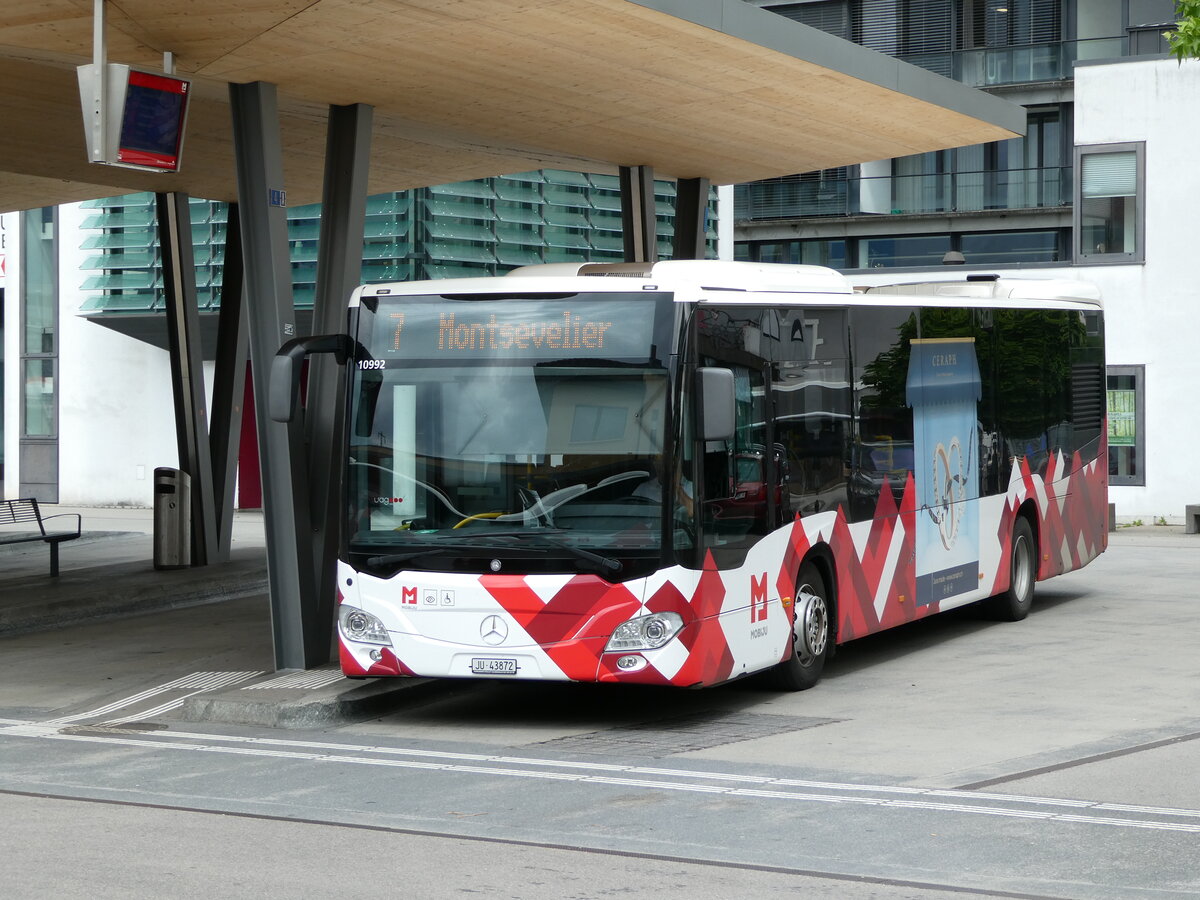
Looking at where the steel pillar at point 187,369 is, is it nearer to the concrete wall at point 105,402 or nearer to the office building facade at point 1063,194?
the concrete wall at point 105,402

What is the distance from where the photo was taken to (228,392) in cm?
2192

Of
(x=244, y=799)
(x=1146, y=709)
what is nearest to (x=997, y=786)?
(x=1146, y=709)

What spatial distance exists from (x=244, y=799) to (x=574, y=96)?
7613 mm

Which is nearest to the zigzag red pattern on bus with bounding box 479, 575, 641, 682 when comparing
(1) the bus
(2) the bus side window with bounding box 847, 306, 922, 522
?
(1) the bus

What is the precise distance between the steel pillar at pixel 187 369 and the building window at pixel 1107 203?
54.6 ft

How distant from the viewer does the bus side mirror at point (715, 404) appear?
10.6 m

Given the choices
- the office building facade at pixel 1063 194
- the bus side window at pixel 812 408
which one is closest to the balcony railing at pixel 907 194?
the office building facade at pixel 1063 194

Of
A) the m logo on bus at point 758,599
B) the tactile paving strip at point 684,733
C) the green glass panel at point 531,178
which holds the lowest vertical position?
the tactile paving strip at point 684,733

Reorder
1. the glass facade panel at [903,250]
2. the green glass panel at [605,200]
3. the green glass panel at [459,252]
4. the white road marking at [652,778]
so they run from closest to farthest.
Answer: the white road marking at [652,778], the green glass panel at [459,252], the green glass panel at [605,200], the glass facade panel at [903,250]

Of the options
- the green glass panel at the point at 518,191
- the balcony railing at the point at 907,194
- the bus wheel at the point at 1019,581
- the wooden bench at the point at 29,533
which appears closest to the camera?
the bus wheel at the point at 1019,581

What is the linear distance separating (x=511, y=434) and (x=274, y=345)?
9.15ft

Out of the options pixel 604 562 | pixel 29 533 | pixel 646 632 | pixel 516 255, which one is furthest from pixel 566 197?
pixel 646 632

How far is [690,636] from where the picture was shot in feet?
34.9

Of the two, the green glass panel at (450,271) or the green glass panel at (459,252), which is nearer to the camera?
the green glass panel at (450,271)
